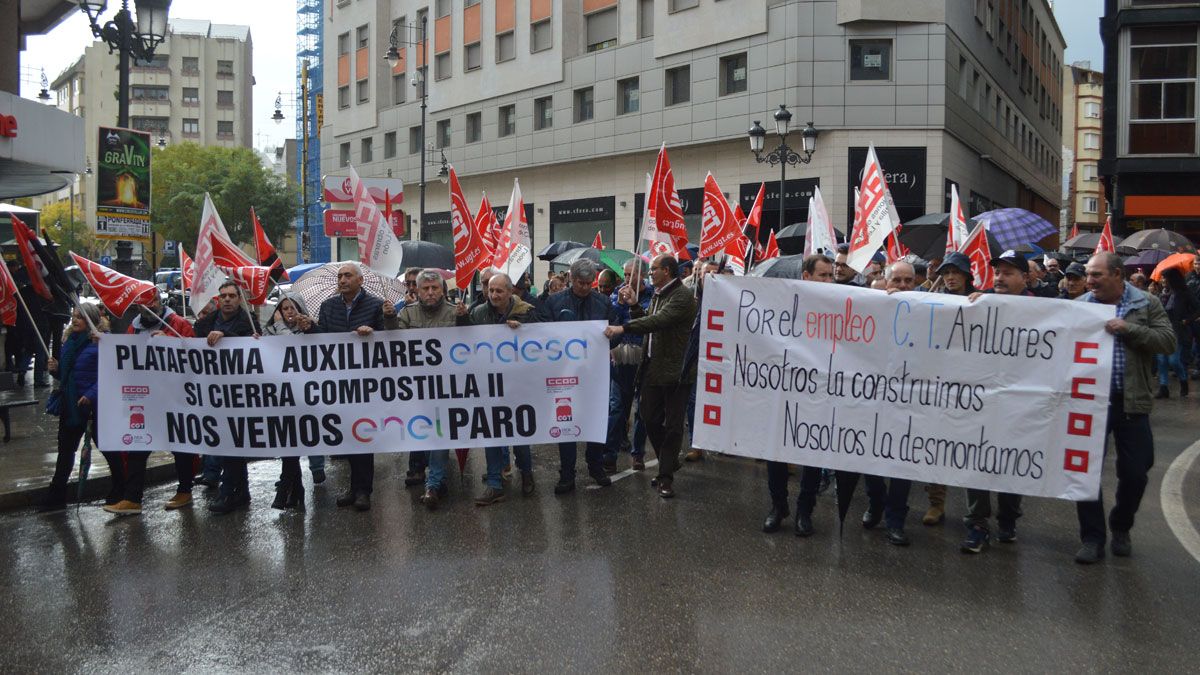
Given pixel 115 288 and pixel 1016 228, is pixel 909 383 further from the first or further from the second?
pixel 1016 228

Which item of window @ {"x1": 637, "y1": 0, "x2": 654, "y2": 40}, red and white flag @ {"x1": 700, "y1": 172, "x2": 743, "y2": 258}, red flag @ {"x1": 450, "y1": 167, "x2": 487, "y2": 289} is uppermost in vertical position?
window @ {"x1": 637, "y1": 0, "x2": 654, "y2": 40}

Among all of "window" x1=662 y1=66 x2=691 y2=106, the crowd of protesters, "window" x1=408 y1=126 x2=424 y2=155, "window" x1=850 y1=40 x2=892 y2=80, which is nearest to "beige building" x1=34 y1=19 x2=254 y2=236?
"window" x1=408 y1=126 x2=424 y2=155

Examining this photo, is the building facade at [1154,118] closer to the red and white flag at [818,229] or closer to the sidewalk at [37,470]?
the red and white flag at [818,229]

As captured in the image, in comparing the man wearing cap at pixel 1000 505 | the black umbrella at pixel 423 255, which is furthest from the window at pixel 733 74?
the man wearing cap at pixel 1000 505

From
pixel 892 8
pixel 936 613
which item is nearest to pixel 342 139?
pixel 892 8

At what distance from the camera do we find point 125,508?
791cm

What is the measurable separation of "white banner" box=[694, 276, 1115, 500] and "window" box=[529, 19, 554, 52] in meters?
32.8

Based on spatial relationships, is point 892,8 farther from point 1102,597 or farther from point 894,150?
point 1102,597

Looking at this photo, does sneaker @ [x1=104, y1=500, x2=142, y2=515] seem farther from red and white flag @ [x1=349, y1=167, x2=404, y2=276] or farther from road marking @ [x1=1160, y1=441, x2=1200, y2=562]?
road marking @ [x1=1160, y1=441, x2=1200, y2=562]

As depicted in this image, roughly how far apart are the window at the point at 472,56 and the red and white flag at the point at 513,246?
33.0 metres

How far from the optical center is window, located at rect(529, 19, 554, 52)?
38.5m

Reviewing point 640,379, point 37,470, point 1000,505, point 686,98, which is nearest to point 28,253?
point 37,470

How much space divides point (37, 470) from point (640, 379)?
210 inches

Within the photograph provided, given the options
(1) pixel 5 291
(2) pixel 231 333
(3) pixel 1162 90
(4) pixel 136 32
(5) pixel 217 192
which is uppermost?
(3) pixel 1162 90
